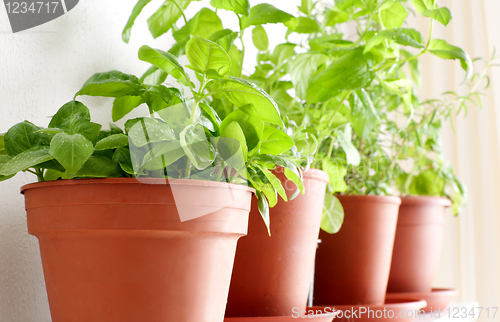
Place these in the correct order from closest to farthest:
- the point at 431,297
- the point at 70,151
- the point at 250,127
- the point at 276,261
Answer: the point at 70,151 → the point at 250,127 → the point at 276,261 → the point at 431,297

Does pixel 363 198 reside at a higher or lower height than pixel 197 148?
lower

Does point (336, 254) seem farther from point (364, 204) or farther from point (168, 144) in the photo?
point (168, 144)

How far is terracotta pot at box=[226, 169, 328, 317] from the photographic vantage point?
1.86 ft

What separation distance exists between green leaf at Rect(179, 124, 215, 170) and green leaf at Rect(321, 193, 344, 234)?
0.36 metres

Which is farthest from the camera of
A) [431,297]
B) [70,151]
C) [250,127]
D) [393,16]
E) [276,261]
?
[431,297]

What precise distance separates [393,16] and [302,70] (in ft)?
0.62

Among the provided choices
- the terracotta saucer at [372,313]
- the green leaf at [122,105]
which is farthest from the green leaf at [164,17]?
the terracotta saucer at [372,313]

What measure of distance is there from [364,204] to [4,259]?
0.58 m

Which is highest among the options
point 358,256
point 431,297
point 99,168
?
point 99,168

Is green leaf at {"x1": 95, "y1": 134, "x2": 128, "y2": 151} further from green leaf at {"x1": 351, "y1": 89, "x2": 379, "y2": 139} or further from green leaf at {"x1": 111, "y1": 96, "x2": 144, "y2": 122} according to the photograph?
green leaf at {"x1": 351, "y1": 89, "x2": 379, "y2": 139}

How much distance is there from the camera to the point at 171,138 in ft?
1.37

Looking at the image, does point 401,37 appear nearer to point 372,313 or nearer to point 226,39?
point 226,39

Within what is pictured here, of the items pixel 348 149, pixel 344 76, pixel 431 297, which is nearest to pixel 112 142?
pixel 344 76

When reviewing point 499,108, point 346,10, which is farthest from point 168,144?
point 499,108
